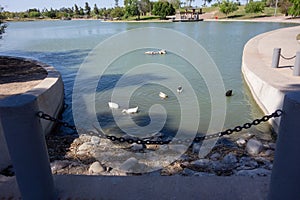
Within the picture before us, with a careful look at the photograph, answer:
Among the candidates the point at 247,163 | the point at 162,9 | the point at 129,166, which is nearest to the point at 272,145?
the point at 247,163

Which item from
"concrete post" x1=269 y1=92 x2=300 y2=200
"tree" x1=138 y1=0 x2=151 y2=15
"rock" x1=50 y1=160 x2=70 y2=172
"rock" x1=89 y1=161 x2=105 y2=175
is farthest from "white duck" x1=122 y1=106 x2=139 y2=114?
"tree" x1=138 y1=0 x2=151 y2=15

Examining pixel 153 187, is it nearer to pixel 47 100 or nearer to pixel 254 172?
pixel 254 172

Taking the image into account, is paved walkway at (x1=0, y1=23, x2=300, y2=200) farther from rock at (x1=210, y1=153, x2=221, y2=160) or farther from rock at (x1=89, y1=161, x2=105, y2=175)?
rock at (x1=210, y1=153, x2=221, y2=160)

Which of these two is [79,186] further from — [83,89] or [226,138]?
[83,89]

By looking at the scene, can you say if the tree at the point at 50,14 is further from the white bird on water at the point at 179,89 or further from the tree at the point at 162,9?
the white bird on water at the point at 179,89

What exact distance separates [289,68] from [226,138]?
512 cm

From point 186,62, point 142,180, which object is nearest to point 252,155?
point 142,180

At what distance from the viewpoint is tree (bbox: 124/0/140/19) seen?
7084cm

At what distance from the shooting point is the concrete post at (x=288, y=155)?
2.14 m

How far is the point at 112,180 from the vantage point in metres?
3.19

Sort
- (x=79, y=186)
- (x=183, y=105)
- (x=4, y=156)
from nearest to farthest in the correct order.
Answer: (x=79, y=186) → (x=4, y=156) → (x=183, y=105)

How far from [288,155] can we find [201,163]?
2627 mm

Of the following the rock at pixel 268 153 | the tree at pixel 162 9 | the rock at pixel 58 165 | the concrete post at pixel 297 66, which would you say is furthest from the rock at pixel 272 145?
the tree at pixel 162 9

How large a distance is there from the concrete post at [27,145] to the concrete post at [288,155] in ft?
7.35
